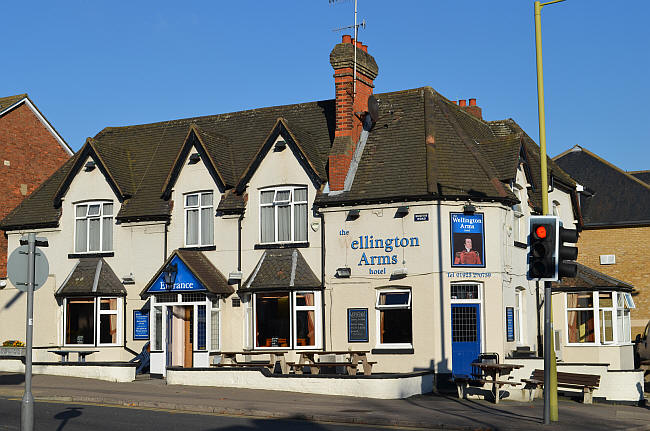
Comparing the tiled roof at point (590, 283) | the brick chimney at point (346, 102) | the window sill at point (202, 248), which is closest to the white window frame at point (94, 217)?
Answer: the window sill at point (202, 248)

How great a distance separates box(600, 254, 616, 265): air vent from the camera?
3762 centimetres

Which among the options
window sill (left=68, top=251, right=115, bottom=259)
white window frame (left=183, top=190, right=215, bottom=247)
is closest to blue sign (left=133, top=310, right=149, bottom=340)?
window sill (left=68, top=251, right=115, bottom=259)

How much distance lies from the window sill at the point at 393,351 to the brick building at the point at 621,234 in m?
14.1

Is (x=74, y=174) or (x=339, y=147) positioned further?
(x=74, y=174)

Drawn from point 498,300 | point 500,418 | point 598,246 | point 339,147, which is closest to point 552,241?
point 500,418

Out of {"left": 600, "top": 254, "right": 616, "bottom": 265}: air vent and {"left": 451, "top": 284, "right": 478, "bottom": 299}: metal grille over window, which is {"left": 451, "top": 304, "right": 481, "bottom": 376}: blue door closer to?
{"left": 451, "top": 284, "right": 478, "bottom": 299}: metal grille over window

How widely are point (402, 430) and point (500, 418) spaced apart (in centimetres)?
293

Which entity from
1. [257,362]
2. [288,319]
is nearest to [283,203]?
[288,319]

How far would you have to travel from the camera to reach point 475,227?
26.3 metres

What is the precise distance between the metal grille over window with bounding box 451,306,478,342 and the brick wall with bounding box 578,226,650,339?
1319 centimetres

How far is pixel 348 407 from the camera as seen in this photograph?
19359 millimetres

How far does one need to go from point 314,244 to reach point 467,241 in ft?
16.3

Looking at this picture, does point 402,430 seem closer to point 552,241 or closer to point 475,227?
point 552,241

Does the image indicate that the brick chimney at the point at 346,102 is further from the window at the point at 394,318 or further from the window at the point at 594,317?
the window at the point at 594,317
